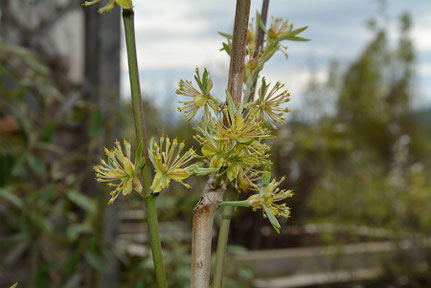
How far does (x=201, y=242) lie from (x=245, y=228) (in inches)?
158

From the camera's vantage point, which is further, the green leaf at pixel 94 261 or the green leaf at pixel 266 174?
the green leaf at pixel 94 261

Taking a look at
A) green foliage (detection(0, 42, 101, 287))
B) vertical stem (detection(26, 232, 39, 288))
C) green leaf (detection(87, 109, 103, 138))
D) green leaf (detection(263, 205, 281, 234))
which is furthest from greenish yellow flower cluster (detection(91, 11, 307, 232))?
vertical stem (detection(26, 232, 39, 288))

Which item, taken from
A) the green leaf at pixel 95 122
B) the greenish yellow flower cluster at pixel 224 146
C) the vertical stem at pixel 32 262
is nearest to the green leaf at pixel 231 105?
the greenish yellow flower cluster at pixel 224 146

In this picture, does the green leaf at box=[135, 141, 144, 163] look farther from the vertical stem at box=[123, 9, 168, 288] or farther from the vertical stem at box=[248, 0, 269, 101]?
the vertical stem at box=[248, 0, 269, 101]

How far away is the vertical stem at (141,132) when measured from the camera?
36 centimetres

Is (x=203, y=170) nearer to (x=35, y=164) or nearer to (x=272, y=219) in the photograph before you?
(x=272, y=219)

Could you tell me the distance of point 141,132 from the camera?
1.22 ft

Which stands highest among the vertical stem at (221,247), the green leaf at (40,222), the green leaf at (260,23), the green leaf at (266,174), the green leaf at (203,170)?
the green leaf at (260,23)

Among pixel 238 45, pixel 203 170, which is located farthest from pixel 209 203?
pixel 238 45

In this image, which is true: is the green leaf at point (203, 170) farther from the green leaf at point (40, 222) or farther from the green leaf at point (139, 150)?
the green leaf at point (40, 222)

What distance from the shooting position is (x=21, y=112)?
5.40 feet

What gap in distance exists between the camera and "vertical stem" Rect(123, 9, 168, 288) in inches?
14.3

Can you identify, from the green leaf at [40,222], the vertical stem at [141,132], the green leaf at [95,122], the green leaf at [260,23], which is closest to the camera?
the vertical stem at [141,132]

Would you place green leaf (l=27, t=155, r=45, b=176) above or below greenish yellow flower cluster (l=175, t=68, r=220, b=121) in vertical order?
below
